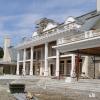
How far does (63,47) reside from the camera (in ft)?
109

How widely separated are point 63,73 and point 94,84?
24465 millimetres

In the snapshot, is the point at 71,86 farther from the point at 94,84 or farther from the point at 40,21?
the point at 40,21

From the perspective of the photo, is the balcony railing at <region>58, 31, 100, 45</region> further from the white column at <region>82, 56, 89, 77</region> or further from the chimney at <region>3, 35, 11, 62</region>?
the chimney at <region>3, 35, 11, 62</region>

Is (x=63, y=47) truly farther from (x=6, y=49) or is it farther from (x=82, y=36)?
(x=6, y=49)

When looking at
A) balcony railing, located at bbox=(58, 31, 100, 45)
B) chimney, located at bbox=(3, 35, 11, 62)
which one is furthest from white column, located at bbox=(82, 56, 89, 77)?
chimney, located at bbox=(3, 35, 11, 62)

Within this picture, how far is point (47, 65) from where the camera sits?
51.2 m

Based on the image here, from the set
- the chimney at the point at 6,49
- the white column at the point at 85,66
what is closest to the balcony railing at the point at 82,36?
the white column at the point at 85,66

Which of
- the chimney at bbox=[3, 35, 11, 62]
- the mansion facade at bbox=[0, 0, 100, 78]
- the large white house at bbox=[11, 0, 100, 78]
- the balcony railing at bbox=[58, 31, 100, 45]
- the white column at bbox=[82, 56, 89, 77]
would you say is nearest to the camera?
the balcony railing at bbox=[58, 31, 100, 45]

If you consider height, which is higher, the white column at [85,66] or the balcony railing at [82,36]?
the balcony railing at [82,36]

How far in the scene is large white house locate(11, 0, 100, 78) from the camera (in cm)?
3132

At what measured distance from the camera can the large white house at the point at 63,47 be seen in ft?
103

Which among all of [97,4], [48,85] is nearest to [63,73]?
[97,4]

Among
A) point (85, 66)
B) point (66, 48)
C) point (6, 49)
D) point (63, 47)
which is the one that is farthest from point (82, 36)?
point (6, 49)

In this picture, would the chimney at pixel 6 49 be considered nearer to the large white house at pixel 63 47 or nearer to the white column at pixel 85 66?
the large white house at pixel 63 47
